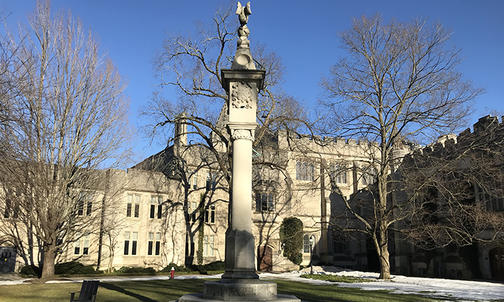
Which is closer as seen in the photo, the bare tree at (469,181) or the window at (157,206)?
the bare tree at (469,181)

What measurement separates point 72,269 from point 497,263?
28.2 metres

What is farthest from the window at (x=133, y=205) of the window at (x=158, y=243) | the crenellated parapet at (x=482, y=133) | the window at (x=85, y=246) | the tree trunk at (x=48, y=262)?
the crenellated parapet at (x=482, y=133)

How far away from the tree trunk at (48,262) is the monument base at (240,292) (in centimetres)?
1726

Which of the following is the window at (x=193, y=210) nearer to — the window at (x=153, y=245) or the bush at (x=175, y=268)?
the window at (x=153, y=245)

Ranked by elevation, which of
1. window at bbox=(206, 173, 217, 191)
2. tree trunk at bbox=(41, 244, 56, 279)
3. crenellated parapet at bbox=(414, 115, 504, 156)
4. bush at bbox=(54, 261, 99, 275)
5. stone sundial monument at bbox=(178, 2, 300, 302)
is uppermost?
crenellated parapet at bbox=(414, 115, 504, 156)

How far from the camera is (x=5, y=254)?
28.4 meters

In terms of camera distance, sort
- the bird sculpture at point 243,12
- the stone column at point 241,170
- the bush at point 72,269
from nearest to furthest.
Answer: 1. the stone column at point 241,170
2. the bird sculpture at point 243,12
3. the bush at point 72,269

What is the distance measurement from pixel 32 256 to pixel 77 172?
322 inches

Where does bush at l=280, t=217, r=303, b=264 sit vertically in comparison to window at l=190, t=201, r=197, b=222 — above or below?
below

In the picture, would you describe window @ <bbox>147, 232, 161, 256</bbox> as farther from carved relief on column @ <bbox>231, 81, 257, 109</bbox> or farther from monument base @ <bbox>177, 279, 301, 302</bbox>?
carved relief on column @ <bbox>231, 81, 257, 109</bbox>

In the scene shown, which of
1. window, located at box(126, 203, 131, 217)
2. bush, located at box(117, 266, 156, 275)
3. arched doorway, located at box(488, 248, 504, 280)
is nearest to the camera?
arched doorway, located at box(488, 248, 504, 280)

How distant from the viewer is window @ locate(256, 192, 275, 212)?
38438mm

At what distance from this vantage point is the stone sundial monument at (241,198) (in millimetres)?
10086

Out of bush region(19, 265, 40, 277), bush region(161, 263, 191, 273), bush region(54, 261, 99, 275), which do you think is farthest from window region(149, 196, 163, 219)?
bush region(19, 265, 40, 277)
